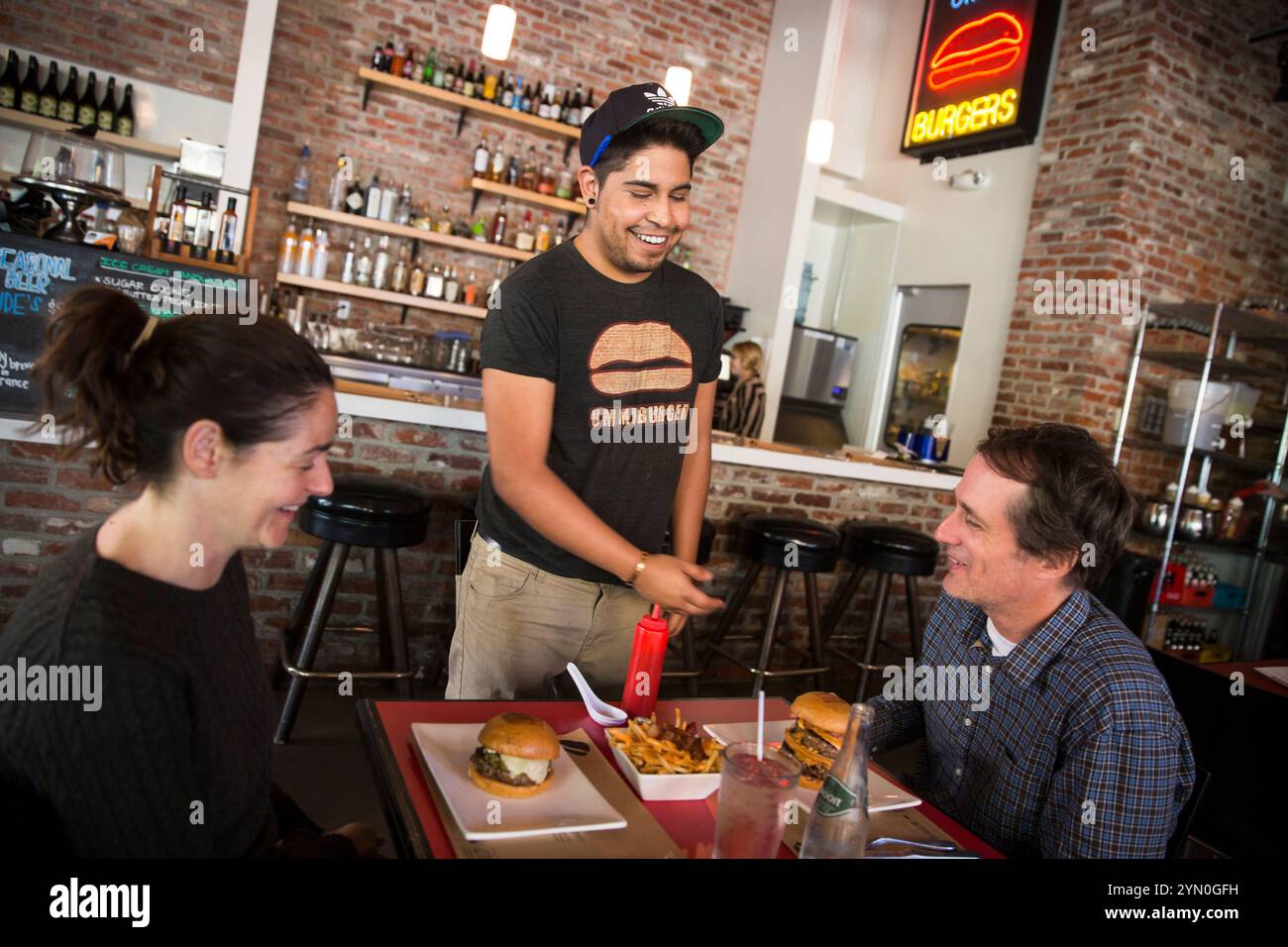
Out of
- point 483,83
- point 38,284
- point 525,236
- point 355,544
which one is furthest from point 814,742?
point 483,83

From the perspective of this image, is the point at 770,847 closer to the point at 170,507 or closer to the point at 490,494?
the point at 170,507

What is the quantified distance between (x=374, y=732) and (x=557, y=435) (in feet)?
2.28

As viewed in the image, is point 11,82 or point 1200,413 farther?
point 1200,413

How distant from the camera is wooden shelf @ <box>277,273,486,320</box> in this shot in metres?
5.36

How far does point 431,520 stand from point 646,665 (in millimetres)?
2016

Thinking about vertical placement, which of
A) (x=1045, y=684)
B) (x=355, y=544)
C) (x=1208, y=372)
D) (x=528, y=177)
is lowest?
(x=355, y=544)

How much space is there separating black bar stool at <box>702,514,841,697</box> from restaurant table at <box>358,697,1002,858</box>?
1.86m

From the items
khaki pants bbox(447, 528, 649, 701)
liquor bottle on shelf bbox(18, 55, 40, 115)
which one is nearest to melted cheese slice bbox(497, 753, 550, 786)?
khaki pants bbox(447, 528, 649, 701)

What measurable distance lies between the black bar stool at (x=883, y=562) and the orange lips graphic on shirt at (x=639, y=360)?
217cm

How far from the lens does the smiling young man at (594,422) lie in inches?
67.7

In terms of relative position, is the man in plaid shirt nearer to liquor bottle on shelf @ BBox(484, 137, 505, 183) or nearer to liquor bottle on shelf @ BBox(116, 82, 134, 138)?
liquor bottle on shelf @ BBox(484, 137, 505, 183)

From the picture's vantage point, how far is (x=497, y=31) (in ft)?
16.3

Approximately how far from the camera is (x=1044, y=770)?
1426 mm

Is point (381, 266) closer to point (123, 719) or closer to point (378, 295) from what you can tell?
point (378, 295)
